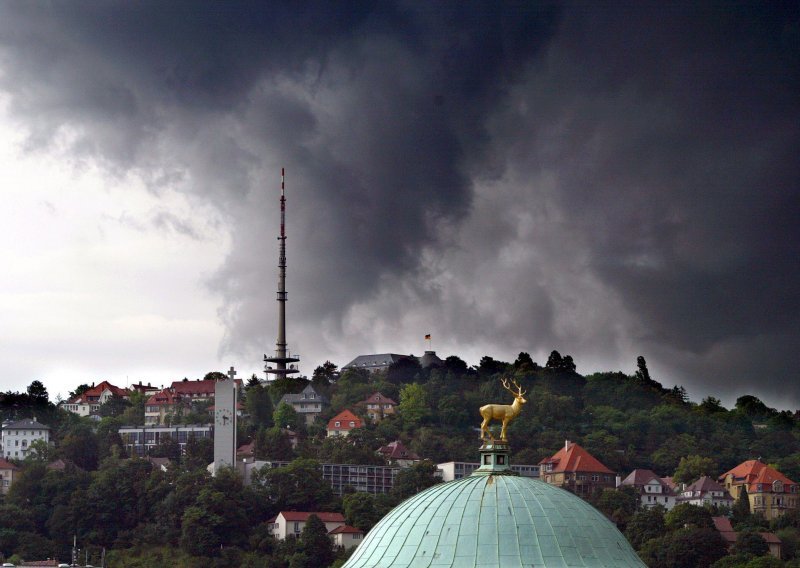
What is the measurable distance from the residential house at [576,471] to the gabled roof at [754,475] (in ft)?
45.0

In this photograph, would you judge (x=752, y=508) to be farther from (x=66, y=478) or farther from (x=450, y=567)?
(x=450, y=567)

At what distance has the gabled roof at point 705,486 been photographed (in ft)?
614

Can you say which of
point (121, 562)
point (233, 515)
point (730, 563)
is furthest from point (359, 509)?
point (730, 563)

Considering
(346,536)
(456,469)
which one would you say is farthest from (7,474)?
(456,469)

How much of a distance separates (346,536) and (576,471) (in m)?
37.8

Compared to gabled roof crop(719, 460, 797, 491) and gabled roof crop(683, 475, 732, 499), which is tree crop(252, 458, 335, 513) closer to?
gabled roof crop(683, 475, 732, 499)

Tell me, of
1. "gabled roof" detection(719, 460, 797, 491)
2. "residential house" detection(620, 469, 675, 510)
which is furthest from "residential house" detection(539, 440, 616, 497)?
"gabled roof" detection(719, 460, 797, 491)

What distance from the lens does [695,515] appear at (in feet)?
543

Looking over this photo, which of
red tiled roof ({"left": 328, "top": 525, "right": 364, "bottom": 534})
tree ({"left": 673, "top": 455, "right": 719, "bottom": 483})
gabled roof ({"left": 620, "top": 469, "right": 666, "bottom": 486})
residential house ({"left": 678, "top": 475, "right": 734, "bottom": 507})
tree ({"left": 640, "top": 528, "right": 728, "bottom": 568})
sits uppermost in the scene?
tree ({"left": 673, "top": 455, "right": 719, "bottom": 483})

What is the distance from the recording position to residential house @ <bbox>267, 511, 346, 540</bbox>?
167750 mm

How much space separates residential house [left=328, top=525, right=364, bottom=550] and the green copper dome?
124760mm

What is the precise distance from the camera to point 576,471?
627 feet

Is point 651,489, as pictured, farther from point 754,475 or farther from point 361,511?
point 361,511

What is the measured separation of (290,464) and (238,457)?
43.9 feet
